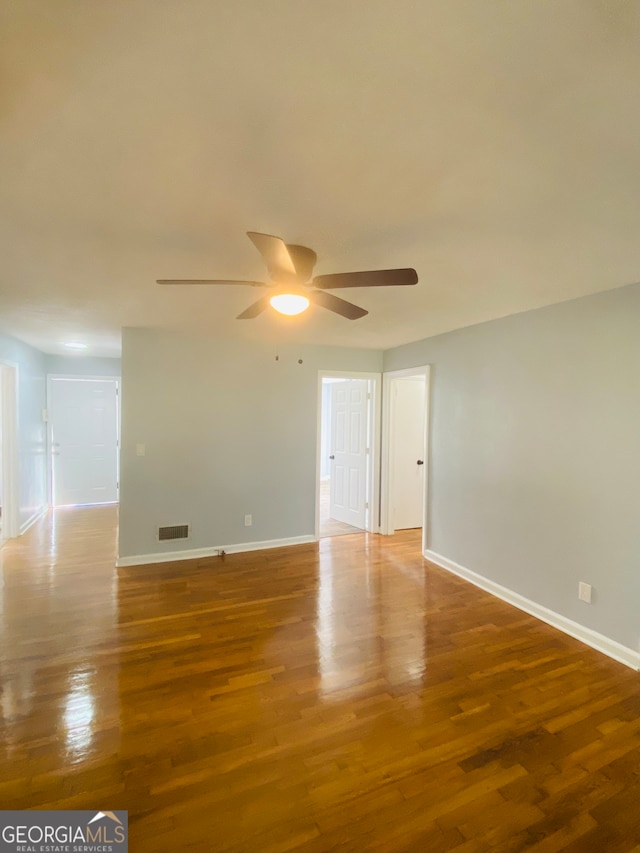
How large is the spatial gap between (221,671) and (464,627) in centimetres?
177

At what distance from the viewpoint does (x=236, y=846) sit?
4.66 feet

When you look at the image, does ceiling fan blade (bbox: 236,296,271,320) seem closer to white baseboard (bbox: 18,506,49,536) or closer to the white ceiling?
the white ceiling

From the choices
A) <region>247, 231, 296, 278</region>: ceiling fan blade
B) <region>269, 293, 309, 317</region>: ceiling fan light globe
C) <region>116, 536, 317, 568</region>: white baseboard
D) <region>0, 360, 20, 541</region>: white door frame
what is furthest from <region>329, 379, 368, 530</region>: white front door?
<region>0, 360, 20, 541</region>: white door frame

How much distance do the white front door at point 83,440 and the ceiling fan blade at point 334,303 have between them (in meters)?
5.95

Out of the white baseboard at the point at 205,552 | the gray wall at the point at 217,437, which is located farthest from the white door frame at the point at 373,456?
the white baseboard at the point at 205,552

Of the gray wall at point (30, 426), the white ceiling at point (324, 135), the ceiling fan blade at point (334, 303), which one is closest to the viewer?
the white ceiling at point (324, 135)

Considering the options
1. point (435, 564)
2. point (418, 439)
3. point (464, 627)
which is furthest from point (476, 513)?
point (418, 439)

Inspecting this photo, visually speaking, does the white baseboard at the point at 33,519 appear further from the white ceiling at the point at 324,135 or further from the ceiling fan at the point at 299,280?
the ceiling fan at the point at 299,280

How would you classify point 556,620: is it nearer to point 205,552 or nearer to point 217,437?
point 205,552

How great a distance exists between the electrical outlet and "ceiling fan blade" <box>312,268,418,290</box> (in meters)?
2.50

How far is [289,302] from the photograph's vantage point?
1.94 m

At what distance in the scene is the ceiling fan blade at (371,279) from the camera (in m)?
1.64

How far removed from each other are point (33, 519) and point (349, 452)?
4558mm

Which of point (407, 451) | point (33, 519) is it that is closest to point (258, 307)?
point (407, 451)
